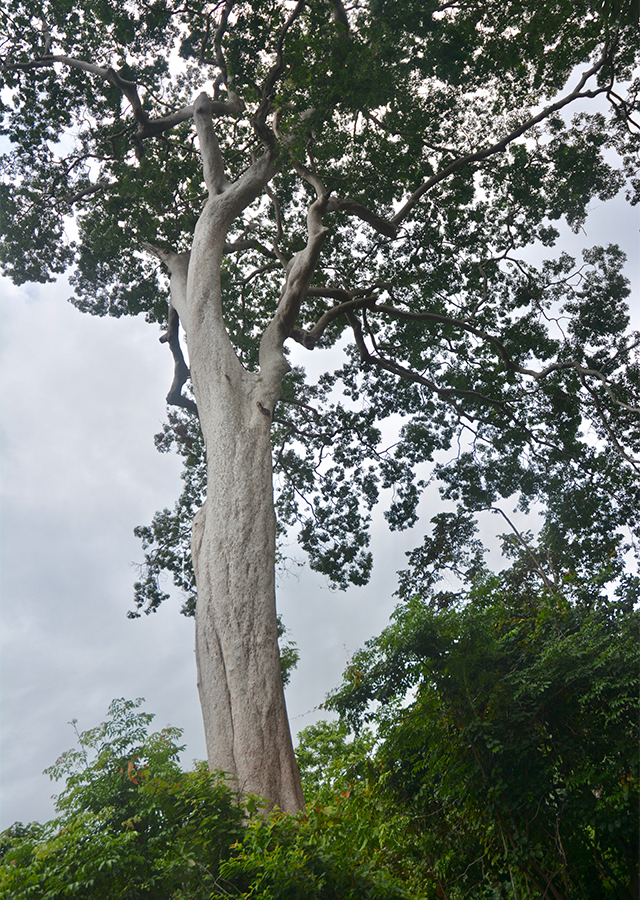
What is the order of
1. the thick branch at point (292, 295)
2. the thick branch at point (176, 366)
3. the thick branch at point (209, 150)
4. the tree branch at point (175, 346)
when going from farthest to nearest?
the thick branch at point (176, 366)
the tree branch at point (175, 346)
the thick branch at point (209, 150)
the thick branch at point (292, 295)

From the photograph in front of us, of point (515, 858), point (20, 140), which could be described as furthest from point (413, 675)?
point (20, 140)

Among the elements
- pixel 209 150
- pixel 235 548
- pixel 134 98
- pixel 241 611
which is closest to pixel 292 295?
pixel 209 150

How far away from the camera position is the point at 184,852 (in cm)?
300

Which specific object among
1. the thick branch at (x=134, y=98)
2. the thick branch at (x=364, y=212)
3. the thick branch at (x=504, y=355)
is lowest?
the thick branch at (x=504, y=355)

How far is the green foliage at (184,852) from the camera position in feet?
8.79

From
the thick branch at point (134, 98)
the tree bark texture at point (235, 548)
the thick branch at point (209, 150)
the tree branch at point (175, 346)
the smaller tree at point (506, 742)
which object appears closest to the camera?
the smaller tree at point (506, 742)

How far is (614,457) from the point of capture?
9.53m

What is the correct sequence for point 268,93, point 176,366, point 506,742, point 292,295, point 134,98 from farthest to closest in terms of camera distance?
point 176,366
point 134,98
point 268,93
point 292,295
point 506,742

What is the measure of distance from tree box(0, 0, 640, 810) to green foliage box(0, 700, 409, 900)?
4.99ft

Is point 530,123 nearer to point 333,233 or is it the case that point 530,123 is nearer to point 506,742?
point 333,233

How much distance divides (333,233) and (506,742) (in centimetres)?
799

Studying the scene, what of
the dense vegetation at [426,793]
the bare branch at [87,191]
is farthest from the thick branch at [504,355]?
the bare branch at [87,191]

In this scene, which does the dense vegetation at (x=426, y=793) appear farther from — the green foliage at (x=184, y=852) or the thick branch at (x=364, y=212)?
the thick branch at (x=364, y=212)

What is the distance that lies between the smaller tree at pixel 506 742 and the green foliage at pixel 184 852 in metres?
1.93
